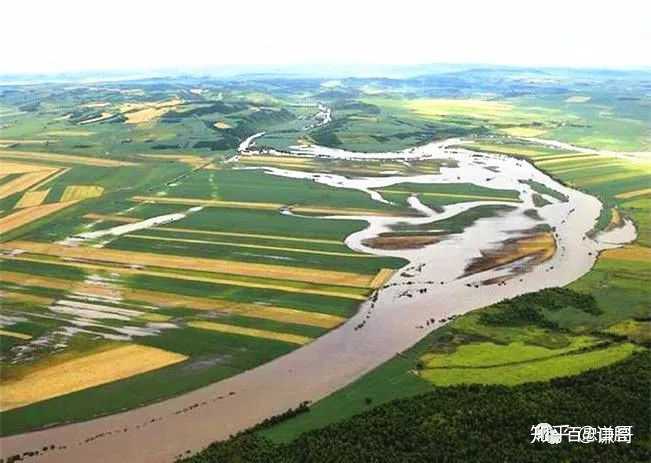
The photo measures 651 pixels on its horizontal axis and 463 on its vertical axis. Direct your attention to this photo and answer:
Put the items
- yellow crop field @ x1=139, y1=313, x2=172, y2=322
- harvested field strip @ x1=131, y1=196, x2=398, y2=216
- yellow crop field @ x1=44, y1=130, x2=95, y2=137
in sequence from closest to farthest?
1. yellow crop field @ x1=139, y1=313, x2=172, y2=322
2. harvested field strip @ x1=131, y1=196, x2=398, y2=216
3. yellow crop field @ x1=44, y1=130, x2=95, y2=137

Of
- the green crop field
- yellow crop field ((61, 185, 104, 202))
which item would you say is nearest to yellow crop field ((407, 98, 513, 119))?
the green crop field

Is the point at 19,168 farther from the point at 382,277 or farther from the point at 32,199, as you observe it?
the point at 382,277

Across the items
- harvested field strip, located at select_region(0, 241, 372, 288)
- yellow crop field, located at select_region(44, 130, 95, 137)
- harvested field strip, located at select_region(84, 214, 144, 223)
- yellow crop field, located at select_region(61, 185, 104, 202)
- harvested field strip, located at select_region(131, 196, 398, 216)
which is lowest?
harvested field strip, located at select_region(0, 241, 372, 288)

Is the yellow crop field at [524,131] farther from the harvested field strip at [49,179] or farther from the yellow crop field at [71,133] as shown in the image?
the harvested field strip at [49,179]

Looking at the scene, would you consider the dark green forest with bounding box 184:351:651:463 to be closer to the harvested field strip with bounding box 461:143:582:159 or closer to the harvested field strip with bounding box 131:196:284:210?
the harvested field strip with bounding box 131:196:284:210

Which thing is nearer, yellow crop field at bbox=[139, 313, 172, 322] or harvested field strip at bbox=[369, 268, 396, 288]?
yellow crop field at bbox=[139, 313, 172, 322]

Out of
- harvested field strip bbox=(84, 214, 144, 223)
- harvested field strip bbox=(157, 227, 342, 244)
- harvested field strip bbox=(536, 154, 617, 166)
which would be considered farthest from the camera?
harvested field strip bbox=(536, 154, 617, 166)

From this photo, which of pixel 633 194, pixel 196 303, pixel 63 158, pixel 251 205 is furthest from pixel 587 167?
pixel 63 158
